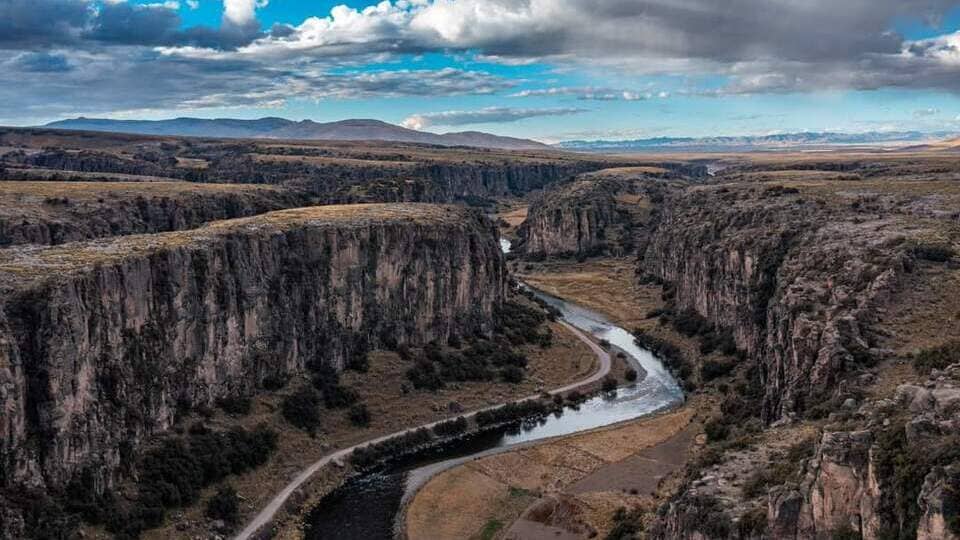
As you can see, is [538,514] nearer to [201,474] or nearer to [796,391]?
[796,391]

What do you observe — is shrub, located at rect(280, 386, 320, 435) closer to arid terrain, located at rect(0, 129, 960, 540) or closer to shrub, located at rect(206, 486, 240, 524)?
arid terrain, located at rect(0, 129, 960, 540)

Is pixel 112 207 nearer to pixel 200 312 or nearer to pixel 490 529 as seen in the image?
pixel 200 312

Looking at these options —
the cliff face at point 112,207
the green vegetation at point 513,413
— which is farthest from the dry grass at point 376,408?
the cliff face at point 112,207

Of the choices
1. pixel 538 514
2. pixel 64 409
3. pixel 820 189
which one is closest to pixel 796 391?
pixel 538 514

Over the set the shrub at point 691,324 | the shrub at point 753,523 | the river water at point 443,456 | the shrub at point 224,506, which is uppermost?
the shrub at point 753,523

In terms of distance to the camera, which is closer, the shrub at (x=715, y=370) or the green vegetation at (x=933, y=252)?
the green vegetation at (x=933, y=252)

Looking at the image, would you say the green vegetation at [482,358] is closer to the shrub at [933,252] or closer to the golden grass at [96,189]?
the shrub at [933,252]

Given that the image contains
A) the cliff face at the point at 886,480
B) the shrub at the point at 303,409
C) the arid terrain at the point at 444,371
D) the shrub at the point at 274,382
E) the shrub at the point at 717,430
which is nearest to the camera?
the cliff face at the point at 886,480

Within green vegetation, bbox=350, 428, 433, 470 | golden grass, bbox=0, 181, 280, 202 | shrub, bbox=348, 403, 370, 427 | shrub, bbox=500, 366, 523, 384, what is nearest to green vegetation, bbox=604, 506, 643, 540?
green vegetation, bbox=350, 428, 433, 470
